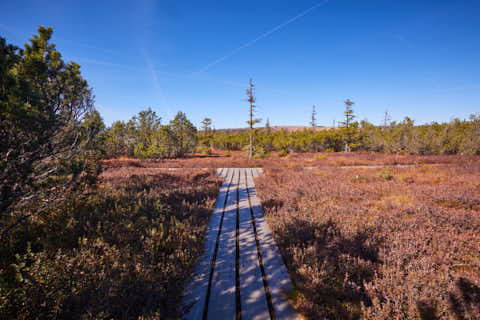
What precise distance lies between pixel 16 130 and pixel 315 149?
34.0m

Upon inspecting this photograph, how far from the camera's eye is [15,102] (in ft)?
6.48

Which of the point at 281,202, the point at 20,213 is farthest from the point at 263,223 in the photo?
the point at 20,213

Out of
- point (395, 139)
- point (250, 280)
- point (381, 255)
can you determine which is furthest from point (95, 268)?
point (395, 139)

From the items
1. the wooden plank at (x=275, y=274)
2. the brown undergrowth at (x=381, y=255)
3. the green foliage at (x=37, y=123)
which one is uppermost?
the green foliage at (x=37, y=123)

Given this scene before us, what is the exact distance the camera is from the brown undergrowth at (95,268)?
1.68 m

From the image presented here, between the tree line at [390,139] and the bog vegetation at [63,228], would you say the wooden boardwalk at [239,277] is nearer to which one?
the bog vegetation at [63,228]

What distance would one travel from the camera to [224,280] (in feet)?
7.73

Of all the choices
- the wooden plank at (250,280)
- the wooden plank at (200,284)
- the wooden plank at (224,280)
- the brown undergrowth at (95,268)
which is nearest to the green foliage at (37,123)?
the brown undergrowth at (95,268)

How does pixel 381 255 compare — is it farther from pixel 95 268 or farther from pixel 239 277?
pixel 95 268

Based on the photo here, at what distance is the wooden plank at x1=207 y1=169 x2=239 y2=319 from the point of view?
193cm

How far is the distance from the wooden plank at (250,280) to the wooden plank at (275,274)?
0.38ft

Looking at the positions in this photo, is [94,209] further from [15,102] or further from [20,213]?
[15,102]

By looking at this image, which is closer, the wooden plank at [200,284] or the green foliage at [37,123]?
the wooden plank at [200,284]

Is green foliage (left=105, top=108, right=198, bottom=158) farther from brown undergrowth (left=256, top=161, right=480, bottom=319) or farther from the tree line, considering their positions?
brown undergrowth (left=256, top=161, right=480, bottom=319)
